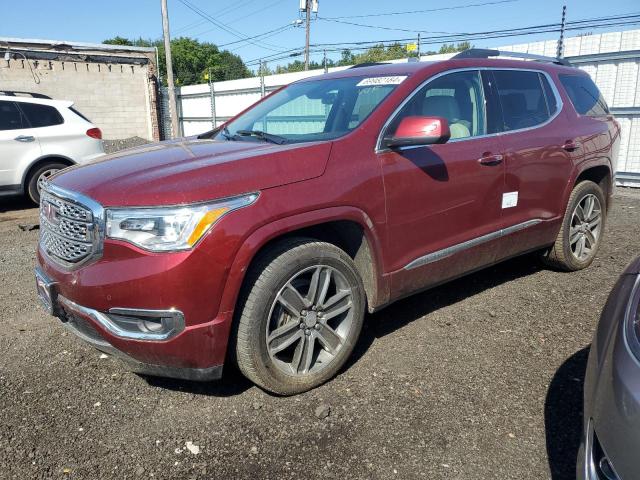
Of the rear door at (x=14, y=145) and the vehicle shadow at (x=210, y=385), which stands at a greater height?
the rear door at (x=14, y=145)

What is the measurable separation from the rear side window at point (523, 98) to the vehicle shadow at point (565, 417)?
1.78 meters

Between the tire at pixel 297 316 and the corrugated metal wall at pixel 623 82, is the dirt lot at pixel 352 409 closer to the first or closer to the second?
the tire at pixel 297 316

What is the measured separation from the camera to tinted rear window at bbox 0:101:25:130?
8.10 metres

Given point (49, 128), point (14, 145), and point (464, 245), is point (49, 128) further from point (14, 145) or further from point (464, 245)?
point (464, 245)

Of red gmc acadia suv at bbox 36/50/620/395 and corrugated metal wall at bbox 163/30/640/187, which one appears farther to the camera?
corrugated metal wall at bbox 163/30/640/187

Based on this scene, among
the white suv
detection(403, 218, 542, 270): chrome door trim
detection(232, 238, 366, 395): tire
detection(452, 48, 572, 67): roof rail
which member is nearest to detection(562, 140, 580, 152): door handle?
detection(403, 218, 542, 270): chrome door trim

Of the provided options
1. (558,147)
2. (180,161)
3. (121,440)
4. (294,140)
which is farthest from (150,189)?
(558,147)

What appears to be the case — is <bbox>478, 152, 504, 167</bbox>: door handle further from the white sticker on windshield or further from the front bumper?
the front bumper

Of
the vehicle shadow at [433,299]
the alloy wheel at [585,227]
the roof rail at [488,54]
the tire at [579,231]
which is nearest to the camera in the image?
the vehicle shadow at [433,299]

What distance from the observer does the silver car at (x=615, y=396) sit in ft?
5.00

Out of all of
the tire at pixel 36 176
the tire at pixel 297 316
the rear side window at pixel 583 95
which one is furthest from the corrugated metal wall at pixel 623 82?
the tire at pixel 36 176

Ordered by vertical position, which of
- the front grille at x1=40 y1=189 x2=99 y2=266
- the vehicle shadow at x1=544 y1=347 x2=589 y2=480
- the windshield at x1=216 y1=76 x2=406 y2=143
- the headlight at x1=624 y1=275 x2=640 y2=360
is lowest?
the vehicle shadow at x1=544 y1=347 x2=589 y2=480

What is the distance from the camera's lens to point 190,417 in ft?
9.32

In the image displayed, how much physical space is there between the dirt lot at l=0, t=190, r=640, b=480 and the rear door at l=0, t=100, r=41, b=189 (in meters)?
4.87
